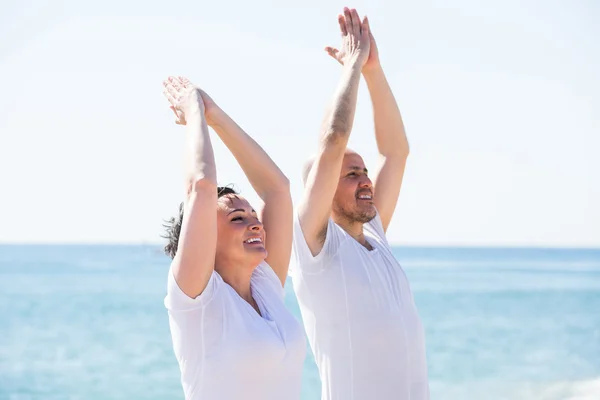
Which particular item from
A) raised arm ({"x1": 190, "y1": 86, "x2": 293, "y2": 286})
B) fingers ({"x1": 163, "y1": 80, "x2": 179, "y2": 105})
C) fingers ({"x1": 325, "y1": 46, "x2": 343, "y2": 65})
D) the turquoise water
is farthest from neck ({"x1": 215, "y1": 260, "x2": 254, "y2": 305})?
the turquoise water

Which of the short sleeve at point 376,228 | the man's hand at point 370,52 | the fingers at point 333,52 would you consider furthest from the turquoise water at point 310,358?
the fingers at point 333,52

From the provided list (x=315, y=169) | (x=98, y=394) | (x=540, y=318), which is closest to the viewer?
(x=315, y=169)

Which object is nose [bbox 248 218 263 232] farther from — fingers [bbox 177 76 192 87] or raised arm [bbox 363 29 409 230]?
raised arm [bbox 363 29 409 230]

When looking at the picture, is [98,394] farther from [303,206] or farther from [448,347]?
[303,206]

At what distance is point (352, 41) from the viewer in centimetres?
424

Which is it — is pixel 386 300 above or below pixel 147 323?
above

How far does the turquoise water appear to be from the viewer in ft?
44.0

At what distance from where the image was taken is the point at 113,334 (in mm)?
19484

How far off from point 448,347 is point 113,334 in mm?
6626

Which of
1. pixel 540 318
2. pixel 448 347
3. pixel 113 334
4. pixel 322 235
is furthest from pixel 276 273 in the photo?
pixel 540 318

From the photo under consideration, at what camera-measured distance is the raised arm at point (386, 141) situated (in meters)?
4.46

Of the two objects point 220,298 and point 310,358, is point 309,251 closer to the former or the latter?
point 220,298

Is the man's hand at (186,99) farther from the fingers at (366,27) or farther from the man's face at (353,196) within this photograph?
the fingers at (366,27)

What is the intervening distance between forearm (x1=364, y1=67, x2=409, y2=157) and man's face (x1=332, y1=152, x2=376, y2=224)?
0.47 metres
